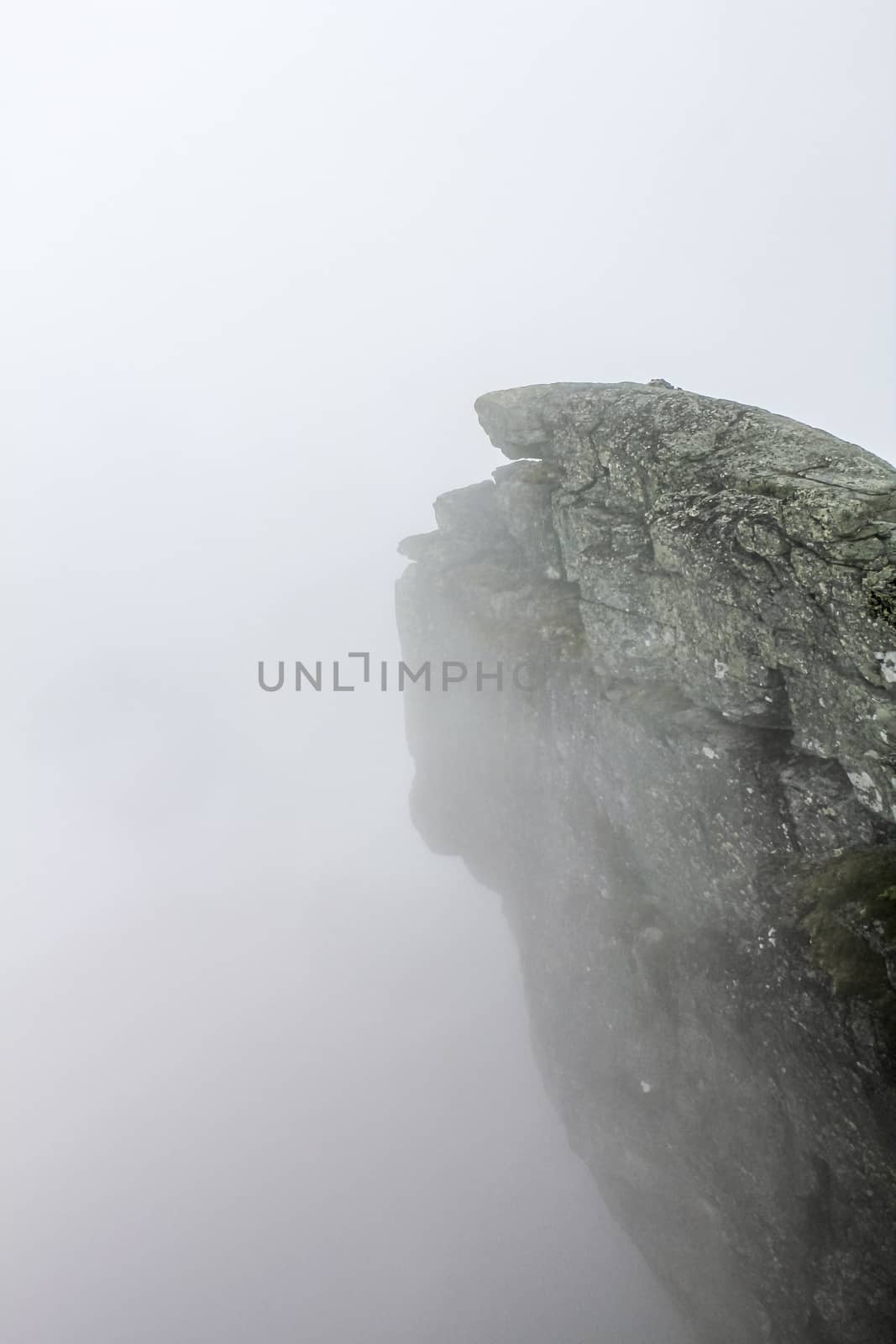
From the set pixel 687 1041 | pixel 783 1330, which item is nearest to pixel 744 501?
pixel 687 1041

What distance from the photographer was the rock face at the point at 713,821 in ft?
55.2

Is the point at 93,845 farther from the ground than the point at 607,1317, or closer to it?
farther from the ground

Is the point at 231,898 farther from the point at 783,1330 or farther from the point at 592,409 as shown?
the point at 592,409

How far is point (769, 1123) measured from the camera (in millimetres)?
20203

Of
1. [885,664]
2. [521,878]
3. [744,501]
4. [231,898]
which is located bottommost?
[231,898]

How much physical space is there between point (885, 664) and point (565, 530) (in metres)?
15.3

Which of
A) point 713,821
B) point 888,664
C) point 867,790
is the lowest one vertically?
point 713,821

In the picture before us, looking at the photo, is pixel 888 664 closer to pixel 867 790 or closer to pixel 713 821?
pixel 867 790

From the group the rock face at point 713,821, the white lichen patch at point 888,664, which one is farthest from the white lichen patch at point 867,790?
the white lichen patch at point 888,664

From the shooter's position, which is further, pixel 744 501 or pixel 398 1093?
pixel 398 1093

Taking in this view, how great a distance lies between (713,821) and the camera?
70.1 ft

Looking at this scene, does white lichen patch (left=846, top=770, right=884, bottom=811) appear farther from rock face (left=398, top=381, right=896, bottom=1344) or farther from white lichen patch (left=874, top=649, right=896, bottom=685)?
white lichen patch (left=874, top=649, right=896, bottom=685)

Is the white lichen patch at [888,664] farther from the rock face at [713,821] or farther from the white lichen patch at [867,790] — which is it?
the white lichen patch at [867,790]

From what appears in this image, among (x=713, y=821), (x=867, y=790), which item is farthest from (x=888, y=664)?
(x=713, y=821)
